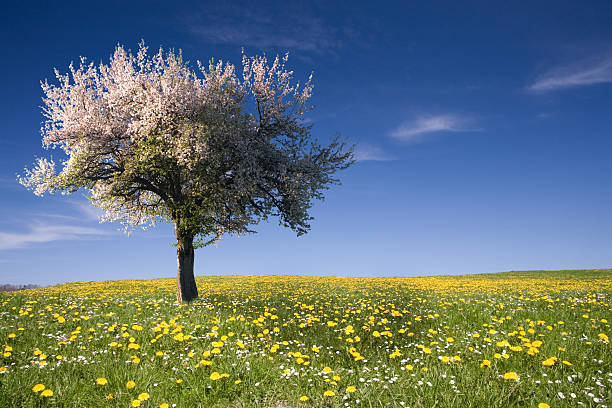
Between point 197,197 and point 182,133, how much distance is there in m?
3.07

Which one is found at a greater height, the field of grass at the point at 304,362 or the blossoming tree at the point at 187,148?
the blossoming tree at the point at 187,148

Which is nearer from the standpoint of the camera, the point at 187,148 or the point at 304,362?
the point at 304,362

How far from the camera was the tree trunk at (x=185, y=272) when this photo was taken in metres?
16.2

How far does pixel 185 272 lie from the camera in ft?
54.1

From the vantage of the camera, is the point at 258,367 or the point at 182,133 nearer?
the point at 258,367

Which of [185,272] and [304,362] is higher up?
[185,272]

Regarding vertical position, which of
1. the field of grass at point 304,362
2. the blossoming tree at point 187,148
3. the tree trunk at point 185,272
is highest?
the blossoming tree at point 187,148

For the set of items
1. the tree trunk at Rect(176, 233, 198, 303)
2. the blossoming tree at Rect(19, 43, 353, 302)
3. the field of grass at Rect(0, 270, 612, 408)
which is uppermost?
the blossoming tree at Rect(19, 43, 353, 302)

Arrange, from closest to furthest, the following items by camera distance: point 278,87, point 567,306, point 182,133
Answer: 1. point 567,306
2. point 182,133
3. point 278,87

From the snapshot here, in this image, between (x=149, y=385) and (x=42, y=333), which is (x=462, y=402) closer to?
(x=149, y=385)

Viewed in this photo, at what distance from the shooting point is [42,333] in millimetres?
9523

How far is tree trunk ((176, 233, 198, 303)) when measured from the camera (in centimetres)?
1622

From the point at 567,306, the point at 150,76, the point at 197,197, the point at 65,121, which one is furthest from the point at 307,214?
the point at 65,121

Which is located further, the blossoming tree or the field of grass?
the blossoming tree
